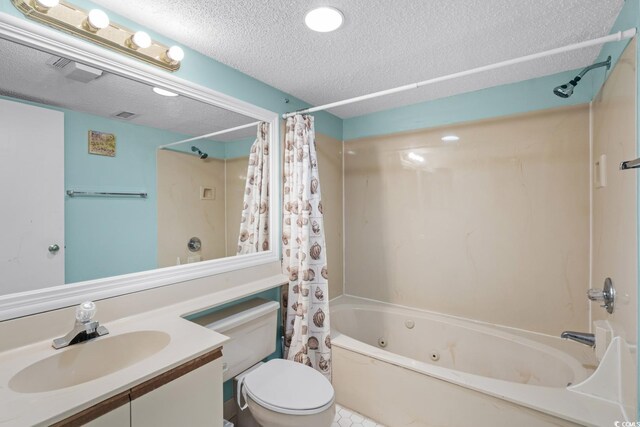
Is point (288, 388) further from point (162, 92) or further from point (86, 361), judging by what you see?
point (162, 92)

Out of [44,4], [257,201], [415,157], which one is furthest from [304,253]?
[44,4]

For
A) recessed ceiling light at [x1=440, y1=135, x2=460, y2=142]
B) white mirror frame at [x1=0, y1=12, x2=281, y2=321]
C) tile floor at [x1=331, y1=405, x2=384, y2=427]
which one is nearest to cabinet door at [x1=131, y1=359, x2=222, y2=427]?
white mirror frame at [x1=0, y1=12, x2=281, y2=321]

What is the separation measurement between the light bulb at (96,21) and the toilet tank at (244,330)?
1443mm

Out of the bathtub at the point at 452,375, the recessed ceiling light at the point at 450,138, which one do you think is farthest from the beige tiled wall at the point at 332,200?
the recessed ceiling light at the point at 450,138

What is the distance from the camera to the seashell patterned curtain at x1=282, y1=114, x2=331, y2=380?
77.1 inches

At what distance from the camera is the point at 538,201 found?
1.99 m

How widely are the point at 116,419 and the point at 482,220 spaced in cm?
240

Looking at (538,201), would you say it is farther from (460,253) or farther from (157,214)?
(157,214)

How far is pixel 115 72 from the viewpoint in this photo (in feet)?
4.14

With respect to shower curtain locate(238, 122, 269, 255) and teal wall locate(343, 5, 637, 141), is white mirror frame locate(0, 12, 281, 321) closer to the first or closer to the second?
shower curtain locate(238, 122, 269, 255)

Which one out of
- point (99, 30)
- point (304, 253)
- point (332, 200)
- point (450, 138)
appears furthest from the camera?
point (332, 200)

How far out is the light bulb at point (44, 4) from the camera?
3.34 feet

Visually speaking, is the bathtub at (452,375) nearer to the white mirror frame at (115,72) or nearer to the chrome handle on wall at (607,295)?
the chrome handle on wall at (607,295)

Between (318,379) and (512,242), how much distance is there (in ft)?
5.62
